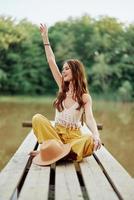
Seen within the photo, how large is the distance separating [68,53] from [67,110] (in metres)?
21.8

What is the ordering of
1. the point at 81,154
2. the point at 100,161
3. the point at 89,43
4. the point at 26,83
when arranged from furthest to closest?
the point at 89,43, the point at 26,83, the point at 100,161, the point at 81,154

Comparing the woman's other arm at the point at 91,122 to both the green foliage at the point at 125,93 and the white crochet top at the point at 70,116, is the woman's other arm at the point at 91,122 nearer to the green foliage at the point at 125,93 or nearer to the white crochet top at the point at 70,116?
the white crochet top at the point at 70,116

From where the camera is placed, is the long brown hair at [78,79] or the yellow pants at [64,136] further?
the long brown hair at [78,79]

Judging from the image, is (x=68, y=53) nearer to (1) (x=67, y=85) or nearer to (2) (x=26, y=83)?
(2) (x=26, y=83)

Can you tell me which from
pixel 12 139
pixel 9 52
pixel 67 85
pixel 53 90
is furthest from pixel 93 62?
pixel 67 85

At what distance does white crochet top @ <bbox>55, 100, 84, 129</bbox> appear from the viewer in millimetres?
3268

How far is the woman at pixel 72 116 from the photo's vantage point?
3.10 metres

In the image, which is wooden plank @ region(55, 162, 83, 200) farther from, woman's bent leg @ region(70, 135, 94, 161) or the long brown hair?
the long brown hair

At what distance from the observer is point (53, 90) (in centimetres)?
2472

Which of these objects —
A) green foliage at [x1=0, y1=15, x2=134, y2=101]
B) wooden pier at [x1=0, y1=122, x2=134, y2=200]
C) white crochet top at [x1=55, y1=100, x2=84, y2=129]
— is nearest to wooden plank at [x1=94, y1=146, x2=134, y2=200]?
wooden pier at [x1=0, y1=122, x2=134, y2=200]

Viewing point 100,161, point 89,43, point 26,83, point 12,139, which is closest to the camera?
point 100,161

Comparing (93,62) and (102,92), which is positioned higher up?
(93,62)

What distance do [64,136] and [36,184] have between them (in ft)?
2.89

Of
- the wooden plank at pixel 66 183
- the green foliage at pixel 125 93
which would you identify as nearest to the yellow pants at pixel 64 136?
the wooden plank at pixel 66 183
